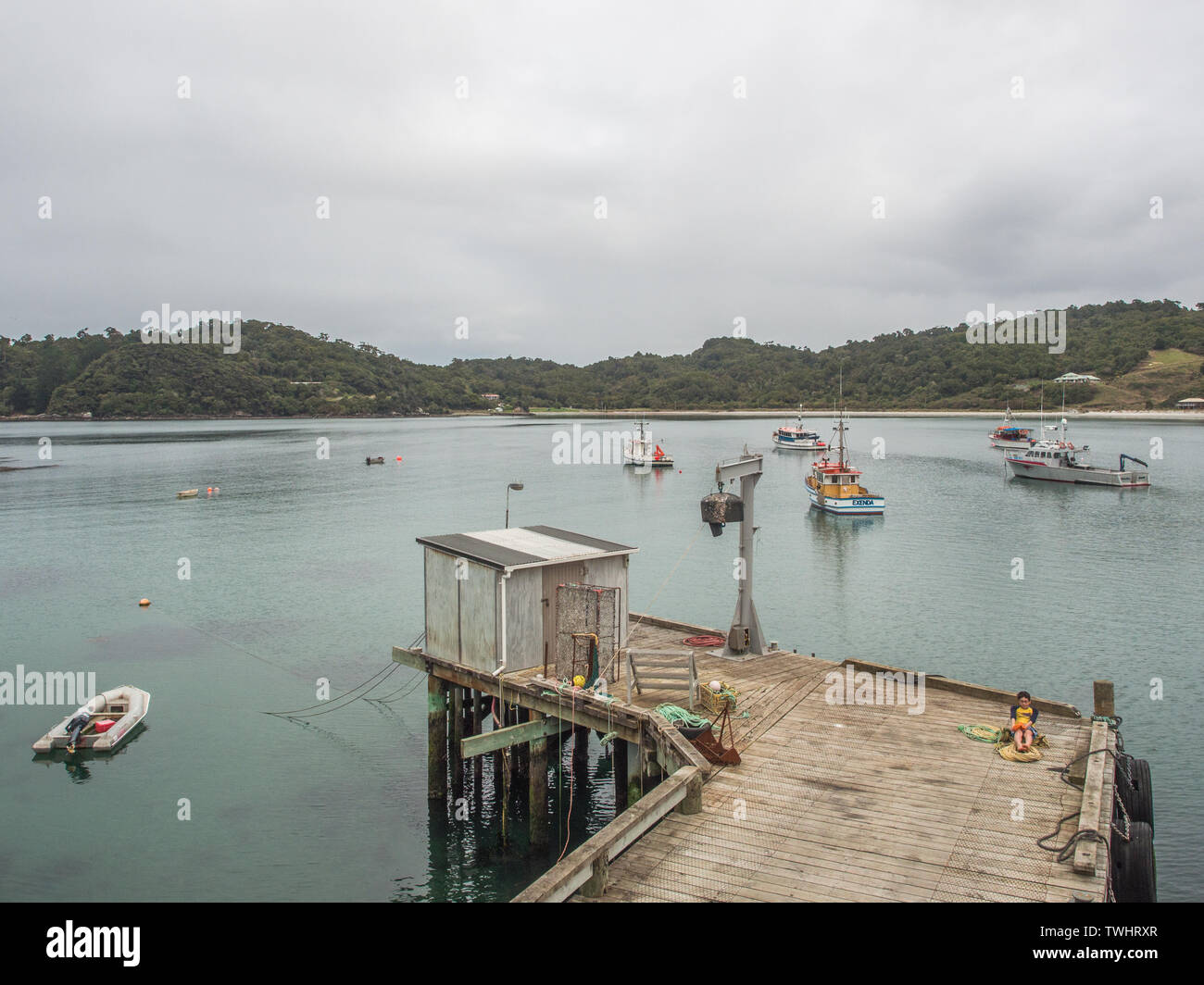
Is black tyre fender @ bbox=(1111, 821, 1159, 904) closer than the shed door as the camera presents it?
Yes

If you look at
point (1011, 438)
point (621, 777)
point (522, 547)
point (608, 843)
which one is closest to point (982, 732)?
point (621, 777)

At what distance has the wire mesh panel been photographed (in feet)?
56.3

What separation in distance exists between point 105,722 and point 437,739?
10510 millimetres

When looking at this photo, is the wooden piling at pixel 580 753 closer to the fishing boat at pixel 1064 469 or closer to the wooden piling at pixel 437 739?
the wooden piling at pixel 437 739

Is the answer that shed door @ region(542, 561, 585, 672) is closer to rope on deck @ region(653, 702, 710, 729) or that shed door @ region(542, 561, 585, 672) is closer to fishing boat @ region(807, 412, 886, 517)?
rope on deck @ region(653, 702, 710, 729)

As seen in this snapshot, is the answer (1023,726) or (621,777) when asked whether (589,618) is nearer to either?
(621,777)

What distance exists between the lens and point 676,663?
17.8 metres

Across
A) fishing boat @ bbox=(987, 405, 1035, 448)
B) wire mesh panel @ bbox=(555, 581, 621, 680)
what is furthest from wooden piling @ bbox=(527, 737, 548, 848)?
fishing boat @ bbox=(987, 405, 1035, 448)

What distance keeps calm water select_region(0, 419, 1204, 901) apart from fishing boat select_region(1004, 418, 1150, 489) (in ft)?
9.35

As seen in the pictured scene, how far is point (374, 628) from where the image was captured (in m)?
33.1
